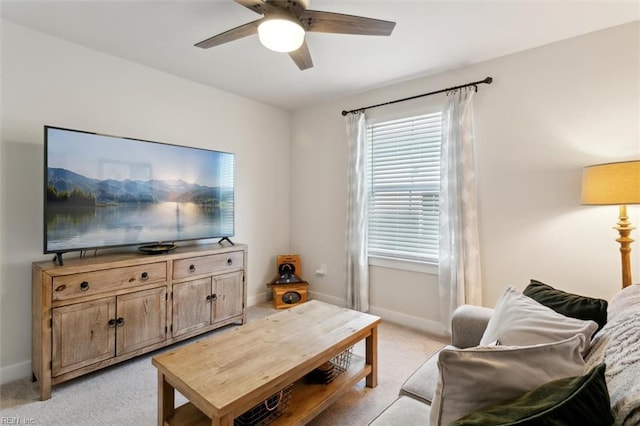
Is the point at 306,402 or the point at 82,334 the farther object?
the point at 82,334

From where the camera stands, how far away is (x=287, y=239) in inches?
167

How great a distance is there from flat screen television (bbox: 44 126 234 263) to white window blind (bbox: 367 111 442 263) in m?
1.63

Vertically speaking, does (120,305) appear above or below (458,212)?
below

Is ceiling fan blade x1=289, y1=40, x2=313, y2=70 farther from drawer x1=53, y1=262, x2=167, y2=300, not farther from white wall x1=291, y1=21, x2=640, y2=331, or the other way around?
drawer x1=53, y1=262, x2=167, y2=300

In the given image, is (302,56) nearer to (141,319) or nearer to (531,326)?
(531,326)

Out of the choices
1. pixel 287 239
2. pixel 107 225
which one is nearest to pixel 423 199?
pixel 287 239

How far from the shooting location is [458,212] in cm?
274

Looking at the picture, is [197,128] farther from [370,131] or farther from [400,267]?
[400,267]

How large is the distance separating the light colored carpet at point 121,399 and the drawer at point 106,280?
636 mm

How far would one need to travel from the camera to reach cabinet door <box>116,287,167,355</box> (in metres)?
2.24

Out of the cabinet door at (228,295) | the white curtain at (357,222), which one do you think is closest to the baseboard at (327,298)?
the white curtain at (357,222)

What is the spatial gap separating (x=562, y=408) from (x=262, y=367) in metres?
1.19

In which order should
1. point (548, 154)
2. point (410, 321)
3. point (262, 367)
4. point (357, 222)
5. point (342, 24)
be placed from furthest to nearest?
point (357, 222), point (410, 321), point (548, 154), point (342, 24), point (262, 367)

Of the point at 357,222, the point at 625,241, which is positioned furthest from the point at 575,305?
the point at 357,222
